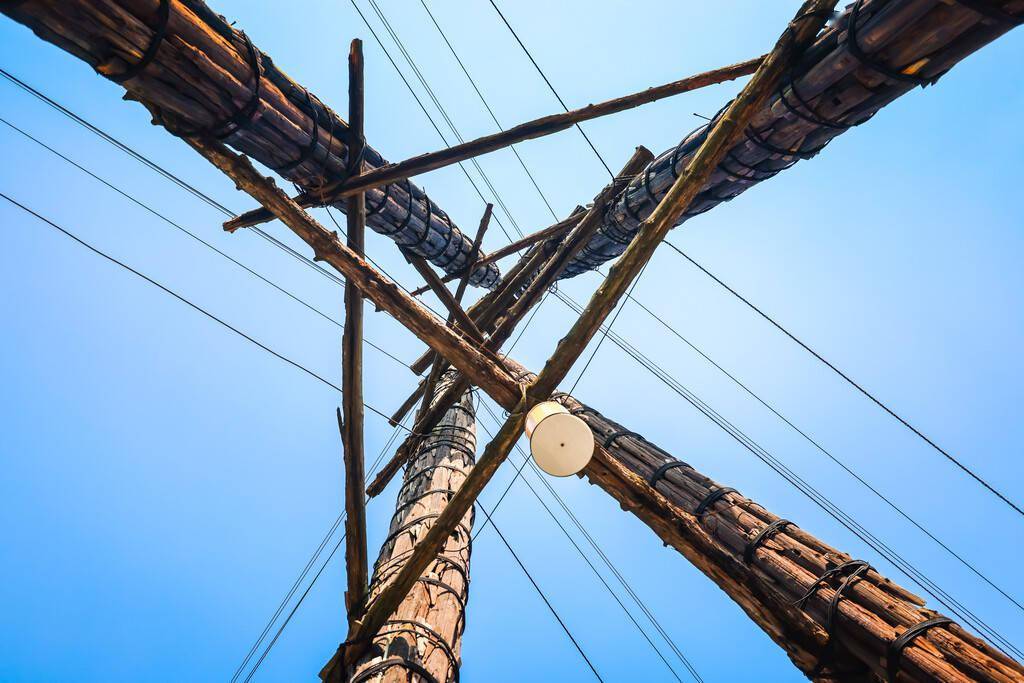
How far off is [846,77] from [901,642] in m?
3.76

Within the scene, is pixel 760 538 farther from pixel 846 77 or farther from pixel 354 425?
pixel 846 77

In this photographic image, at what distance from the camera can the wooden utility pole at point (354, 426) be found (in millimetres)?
3607

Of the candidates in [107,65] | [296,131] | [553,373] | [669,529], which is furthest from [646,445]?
[107,65]

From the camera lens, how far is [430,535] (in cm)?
320

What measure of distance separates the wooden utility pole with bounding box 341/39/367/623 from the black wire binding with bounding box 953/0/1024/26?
418cm

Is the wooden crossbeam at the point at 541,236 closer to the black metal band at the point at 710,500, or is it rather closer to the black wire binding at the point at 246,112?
the black wire binding at the point at 246,112

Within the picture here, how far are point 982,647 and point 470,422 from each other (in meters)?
5.11

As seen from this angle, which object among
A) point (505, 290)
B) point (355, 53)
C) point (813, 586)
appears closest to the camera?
point (813, 586)

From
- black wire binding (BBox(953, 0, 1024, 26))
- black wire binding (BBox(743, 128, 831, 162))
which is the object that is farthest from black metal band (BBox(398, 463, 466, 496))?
black wire binding (BBox(953, 0, 1024, 26))

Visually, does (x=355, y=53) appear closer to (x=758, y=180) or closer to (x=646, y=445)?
(x=758, y=180)

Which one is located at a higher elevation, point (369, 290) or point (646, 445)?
point (369, 290)

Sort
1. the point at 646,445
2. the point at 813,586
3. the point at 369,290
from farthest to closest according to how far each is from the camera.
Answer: the point at 646,445 → the point at 369,290 → the point at 813,586

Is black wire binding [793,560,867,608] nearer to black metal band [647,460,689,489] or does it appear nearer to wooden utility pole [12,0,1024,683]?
wooden utility pole [12,0,1024,683]

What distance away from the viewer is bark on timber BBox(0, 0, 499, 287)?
2820mm
